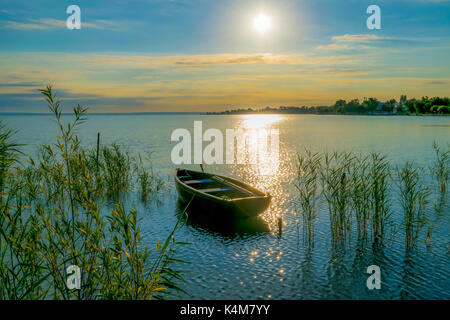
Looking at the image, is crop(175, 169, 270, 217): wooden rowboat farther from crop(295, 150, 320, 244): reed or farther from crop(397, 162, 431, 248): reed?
crop(397, 162, 431, 248): reed

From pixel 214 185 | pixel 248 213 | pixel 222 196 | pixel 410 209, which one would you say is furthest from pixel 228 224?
pixel 410 209

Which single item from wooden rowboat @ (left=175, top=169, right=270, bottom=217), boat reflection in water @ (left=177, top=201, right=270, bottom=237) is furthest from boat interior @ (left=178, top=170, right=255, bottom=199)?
boat reflection in water @ (left=177, top=201, right=270, bottom=237)

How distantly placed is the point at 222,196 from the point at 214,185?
3471 millimetres

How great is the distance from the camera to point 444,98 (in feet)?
486

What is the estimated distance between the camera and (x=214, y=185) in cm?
2041

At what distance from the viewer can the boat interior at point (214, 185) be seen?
1788 centimetres

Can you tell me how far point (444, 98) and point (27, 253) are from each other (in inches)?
6888

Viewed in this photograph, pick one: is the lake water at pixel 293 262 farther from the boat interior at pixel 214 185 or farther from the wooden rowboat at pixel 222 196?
the boat interior at pixel 214 185

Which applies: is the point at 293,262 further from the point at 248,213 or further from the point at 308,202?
the point at 248,213

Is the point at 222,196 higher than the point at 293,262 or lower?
higher

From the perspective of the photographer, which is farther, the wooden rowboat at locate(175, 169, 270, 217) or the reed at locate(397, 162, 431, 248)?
the wooden rowboat at locate(175, 169, 270, 217)

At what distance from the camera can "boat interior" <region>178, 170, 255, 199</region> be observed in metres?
17.9

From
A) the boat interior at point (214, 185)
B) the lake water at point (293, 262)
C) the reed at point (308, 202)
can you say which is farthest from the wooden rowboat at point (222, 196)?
the reed at point (308, 202)

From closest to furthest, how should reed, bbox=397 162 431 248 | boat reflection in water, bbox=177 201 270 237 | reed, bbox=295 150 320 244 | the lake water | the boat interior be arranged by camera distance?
the lake water
reed, bbox=397 162 431 248
reed, bbox=295 150 320 244
boat reflection in water, bbox=177 201 270 237
the boat interior
